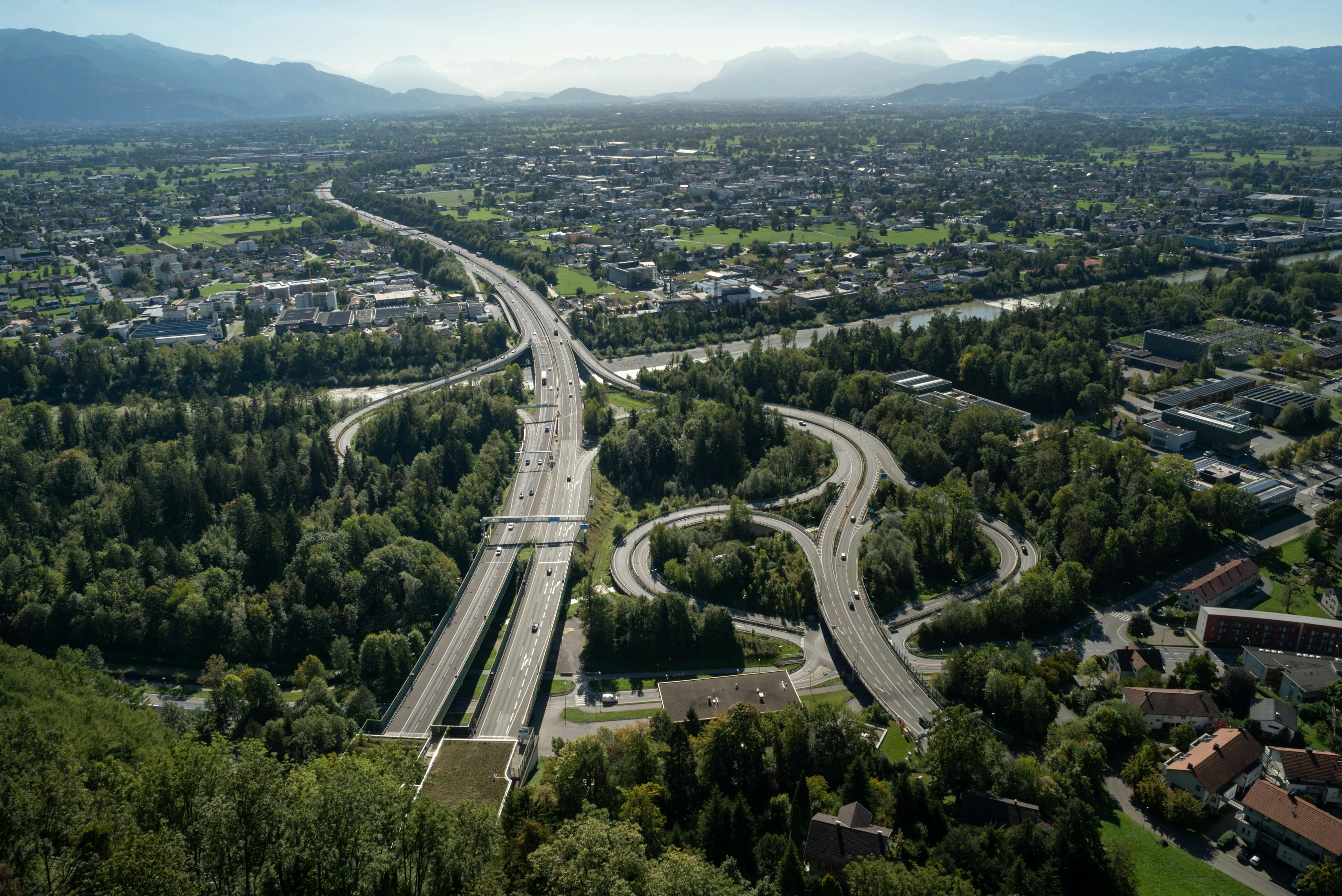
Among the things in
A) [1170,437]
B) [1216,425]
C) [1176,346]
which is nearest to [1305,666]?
[1170,437]

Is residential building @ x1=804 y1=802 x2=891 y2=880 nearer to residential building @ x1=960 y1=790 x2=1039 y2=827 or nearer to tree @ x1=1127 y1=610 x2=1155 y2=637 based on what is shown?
residential building @ x1=960 y1=790 x2=1039 y2=827

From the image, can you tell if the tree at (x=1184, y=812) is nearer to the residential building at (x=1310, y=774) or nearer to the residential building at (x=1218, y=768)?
the residential building at (x=1218, y=768)

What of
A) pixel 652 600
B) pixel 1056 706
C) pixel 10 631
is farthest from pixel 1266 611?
pixel 10 631

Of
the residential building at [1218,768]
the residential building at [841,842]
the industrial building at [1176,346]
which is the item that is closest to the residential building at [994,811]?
the residential building at [841,842]

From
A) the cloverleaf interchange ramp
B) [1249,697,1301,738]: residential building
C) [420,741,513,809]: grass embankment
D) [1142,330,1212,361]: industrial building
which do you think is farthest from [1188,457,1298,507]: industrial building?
[420,741,513,809]: grass embankment

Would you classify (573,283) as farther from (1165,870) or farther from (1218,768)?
(1165,870)
